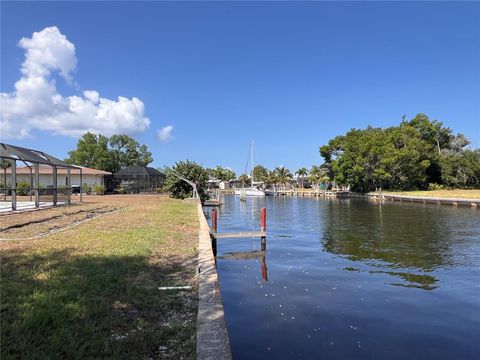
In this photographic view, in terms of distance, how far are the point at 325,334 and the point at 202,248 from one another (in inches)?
166

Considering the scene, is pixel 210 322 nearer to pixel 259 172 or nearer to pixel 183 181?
pixel 183 181

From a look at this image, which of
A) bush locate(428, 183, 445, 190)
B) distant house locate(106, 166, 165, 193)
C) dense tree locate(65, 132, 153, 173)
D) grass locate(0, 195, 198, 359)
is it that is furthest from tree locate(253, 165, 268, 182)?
grass locate(0, 195, 198, 359)

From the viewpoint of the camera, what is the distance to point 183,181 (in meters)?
37.8

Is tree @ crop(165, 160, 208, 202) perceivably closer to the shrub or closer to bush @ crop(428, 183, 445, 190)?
the shrub

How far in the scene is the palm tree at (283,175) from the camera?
104m

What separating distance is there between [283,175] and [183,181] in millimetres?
69820

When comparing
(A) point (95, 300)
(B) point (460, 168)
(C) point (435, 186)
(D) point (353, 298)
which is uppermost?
(B) point (460, 168)

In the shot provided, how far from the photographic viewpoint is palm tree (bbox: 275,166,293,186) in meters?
104

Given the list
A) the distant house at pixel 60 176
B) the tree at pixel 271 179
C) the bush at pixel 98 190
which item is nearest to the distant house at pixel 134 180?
the distant house at pixel 60 176

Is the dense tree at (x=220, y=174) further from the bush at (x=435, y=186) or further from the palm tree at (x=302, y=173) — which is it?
the bush at (x=435, y=186)

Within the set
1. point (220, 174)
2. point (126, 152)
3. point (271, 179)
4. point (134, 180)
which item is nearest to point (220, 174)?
point (220, 174)

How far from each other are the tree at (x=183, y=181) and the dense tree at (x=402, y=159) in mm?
31850

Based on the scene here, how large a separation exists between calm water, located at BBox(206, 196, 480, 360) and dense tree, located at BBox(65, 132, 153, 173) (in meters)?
62.1

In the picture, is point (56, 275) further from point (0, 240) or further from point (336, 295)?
point (336, 295)
